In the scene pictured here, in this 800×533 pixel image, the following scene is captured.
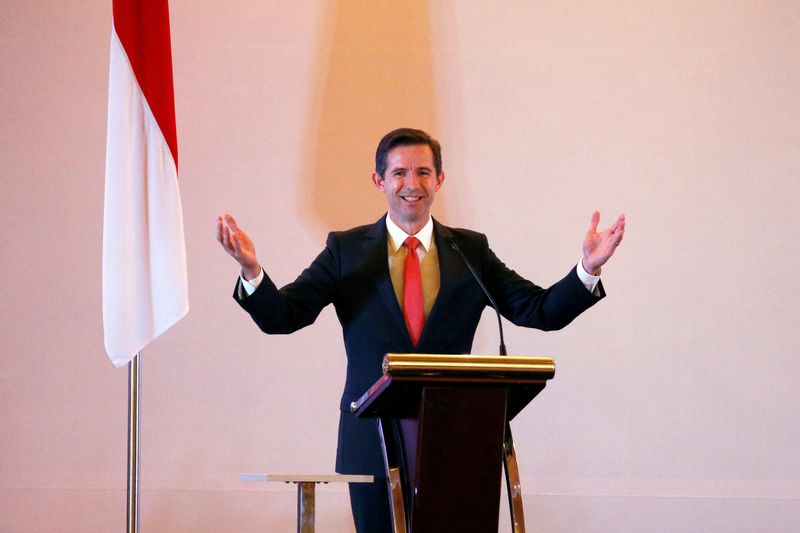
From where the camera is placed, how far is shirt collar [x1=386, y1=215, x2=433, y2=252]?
284 cm

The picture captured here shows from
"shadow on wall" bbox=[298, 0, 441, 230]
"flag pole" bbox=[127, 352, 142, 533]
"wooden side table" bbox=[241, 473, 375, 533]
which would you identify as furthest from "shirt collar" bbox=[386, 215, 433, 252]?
"shadow on wall" bbox=[298, 0, 441, 230]

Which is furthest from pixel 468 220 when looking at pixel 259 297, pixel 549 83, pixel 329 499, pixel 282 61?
pixel 259 297

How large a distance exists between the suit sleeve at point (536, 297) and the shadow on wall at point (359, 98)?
1.72 meters

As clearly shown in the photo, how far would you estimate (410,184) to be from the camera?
2863 millimetres

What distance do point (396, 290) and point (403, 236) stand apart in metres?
0.18

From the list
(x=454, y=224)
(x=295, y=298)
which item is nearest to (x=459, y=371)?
(x=295, y=298)

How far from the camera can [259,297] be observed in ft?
8.43

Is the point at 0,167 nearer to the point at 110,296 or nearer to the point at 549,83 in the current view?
the point at 110,296

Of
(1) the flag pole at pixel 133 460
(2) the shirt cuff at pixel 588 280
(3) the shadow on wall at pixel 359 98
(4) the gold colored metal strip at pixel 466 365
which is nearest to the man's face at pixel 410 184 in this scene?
(2) the shirt cuff at pixel 588 280

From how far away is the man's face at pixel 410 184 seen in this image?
2.84 meters

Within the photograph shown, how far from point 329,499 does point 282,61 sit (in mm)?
2068

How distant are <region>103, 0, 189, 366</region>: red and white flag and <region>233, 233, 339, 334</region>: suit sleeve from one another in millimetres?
701

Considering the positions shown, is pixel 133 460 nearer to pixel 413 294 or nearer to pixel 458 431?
pixel 413 294

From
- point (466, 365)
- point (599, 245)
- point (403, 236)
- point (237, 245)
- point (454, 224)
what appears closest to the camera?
point (466, 365)
